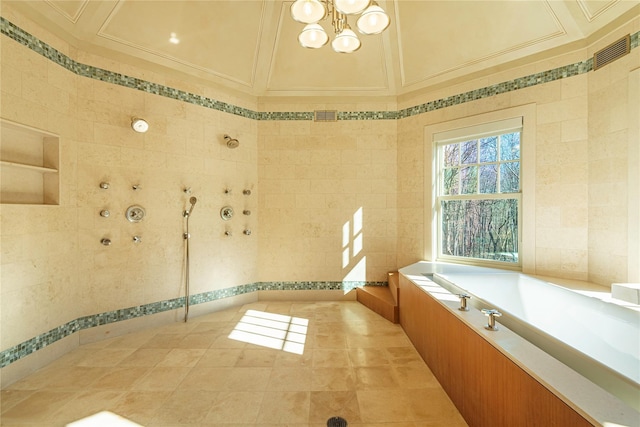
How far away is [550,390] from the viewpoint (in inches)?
37.3

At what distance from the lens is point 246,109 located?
3.49 meters

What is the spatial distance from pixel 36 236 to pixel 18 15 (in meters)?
1.59

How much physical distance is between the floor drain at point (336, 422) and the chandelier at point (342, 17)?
7.71ft

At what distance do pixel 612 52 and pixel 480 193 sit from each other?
1.48 metres

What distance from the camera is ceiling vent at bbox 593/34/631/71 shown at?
7.10 feet

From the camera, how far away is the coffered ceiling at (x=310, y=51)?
235 cm

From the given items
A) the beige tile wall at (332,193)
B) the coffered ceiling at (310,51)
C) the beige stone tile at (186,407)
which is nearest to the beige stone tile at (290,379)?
the beige stone tile at (186,407)

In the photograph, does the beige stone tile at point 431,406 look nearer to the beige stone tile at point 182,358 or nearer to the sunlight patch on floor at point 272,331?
the sunlight patch on floor at point 272,331

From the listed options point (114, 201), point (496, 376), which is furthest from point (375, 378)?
point (114, 201)

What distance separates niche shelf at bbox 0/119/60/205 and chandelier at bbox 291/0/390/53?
2.11 m

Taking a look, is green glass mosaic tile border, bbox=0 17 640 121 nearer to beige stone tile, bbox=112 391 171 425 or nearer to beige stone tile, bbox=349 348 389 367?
beige stone tile, bbox=112 391 171 425

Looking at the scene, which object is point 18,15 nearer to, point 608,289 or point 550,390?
point 550,390

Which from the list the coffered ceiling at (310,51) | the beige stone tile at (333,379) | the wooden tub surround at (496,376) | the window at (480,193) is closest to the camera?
the wooden tub surround at (496,376)

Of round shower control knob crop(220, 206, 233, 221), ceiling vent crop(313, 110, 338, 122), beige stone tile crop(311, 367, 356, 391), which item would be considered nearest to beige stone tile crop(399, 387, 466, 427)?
beige stone tile crop(311, 367, 356, 391)
